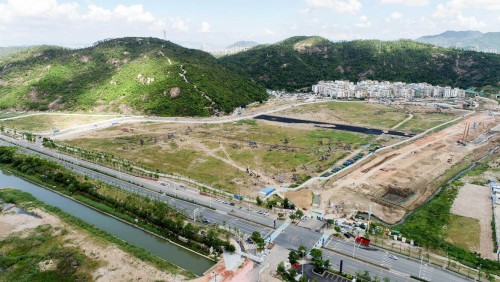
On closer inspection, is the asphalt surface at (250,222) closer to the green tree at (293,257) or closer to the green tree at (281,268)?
the green tree at (293,257)

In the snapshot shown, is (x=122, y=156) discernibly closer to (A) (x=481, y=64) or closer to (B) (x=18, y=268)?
(B) (x=18, y=268)

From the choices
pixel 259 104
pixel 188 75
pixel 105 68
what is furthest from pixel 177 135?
pixel 105 68

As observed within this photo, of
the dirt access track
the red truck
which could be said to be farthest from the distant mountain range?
the red truck

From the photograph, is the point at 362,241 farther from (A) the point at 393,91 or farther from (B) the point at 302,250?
(A) the point at 393,91

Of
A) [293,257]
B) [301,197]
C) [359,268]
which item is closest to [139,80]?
[301,197]

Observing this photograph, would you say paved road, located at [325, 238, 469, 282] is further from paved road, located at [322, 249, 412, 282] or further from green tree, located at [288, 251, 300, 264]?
green tree, located at [288, 251, 300, 264]

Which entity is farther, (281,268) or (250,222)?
(250,222)

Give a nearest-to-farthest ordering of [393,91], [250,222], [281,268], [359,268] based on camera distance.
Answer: [281,268] < [359,268] < [250,222] < [393,91]
